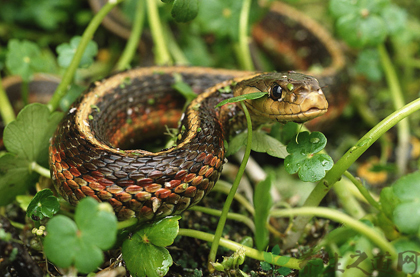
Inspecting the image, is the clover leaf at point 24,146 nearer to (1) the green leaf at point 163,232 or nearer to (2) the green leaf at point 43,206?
(2) the green leaf at point 43,206

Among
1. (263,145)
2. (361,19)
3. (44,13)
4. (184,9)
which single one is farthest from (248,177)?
(44,13)

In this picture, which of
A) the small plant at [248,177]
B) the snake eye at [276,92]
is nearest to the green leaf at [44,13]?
the small plant at [248,177]

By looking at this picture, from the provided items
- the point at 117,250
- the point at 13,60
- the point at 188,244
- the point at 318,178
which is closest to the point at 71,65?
the point at 13,60

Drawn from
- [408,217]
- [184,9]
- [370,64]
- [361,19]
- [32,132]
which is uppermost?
[184,9]

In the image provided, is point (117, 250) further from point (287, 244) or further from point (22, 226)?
point (287, 244)

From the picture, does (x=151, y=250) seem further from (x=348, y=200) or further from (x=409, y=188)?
(x=348, y=200)
